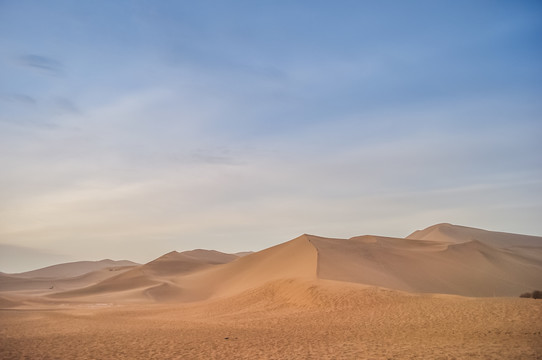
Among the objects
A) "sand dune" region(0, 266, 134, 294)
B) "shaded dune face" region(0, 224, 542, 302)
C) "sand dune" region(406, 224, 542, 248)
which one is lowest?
"sand dune" region(0, 266, 134, 294)

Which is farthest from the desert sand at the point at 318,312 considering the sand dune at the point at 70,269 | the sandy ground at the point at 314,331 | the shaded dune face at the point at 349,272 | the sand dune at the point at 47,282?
the sand dune at the point at 70,269

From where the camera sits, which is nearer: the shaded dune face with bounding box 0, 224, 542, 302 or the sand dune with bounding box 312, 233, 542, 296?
the shaded dune face with bounding box 0, 224, 542, 302

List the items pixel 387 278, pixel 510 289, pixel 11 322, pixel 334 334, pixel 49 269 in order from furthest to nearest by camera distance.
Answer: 1. pixel 49 269
2. pixel 510 289
3. pixel 387 278
4. pixel 11 322
5. pixel 334 334

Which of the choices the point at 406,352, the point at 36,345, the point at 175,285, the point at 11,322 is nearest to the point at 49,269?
the point at 175,285

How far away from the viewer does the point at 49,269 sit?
120438 millimetres

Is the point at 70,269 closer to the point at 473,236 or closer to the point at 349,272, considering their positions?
the point at 473,236

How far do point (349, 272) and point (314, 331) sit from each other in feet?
50.3

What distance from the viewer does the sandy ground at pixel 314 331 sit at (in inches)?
469

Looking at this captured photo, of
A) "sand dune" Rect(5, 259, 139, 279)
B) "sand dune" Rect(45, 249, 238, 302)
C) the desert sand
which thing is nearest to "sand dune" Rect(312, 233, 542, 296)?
the desert sand

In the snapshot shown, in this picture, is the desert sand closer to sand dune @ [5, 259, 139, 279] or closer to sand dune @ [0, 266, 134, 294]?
sand dune @ [0, 266, 134, 294]

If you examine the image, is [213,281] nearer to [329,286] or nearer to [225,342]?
[329,286]

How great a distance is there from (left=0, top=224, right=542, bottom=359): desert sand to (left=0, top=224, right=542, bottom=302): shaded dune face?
16 centimetres

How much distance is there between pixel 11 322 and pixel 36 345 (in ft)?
27.0

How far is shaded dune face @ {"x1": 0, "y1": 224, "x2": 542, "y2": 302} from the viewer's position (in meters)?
31.3
